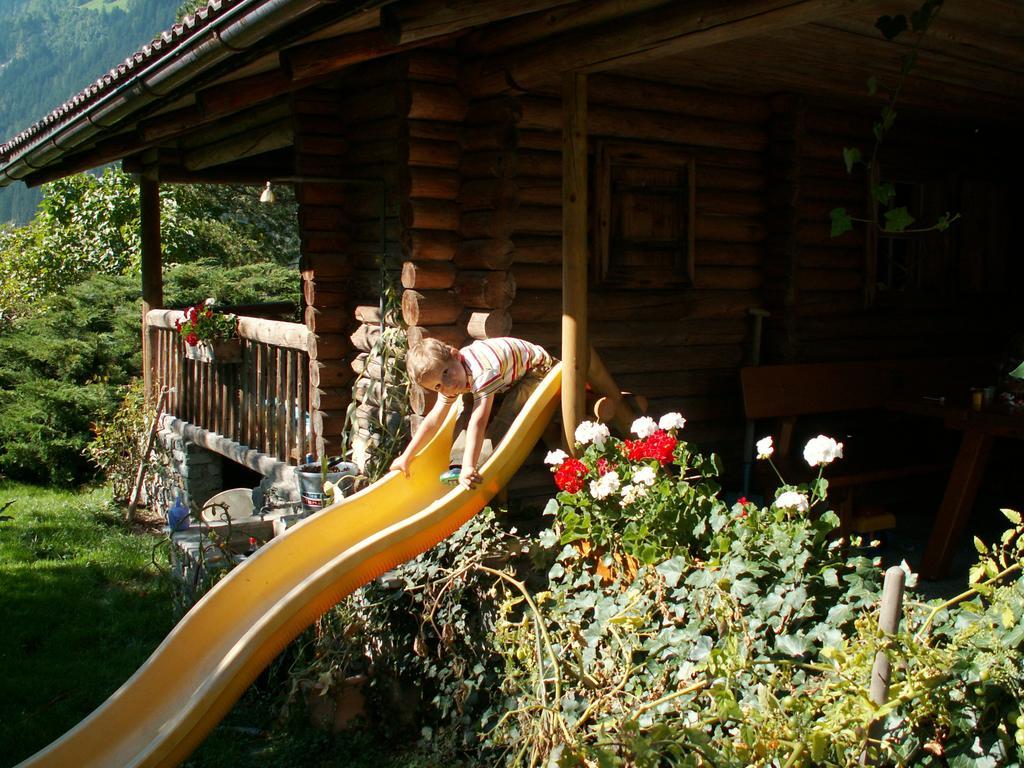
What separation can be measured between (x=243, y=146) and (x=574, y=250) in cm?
434

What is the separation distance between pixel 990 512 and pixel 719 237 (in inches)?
128

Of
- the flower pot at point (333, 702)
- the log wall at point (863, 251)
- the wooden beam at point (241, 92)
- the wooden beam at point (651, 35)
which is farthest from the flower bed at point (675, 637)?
the log wall at point (863, 251)

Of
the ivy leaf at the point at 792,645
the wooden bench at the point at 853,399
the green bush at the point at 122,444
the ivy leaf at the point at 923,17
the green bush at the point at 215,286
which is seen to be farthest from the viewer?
the green bush at the point at 215,286

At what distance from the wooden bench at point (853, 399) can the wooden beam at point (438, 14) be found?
10.7 ft

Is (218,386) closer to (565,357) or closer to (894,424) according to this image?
(565,357)

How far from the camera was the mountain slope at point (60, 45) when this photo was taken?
94250 mm

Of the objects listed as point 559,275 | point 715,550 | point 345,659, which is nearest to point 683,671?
point 715,550

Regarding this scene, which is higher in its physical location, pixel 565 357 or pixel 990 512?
pixel 565 357

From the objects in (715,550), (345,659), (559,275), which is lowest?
(345,659)

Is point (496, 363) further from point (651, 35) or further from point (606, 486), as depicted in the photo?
point (651, 35)

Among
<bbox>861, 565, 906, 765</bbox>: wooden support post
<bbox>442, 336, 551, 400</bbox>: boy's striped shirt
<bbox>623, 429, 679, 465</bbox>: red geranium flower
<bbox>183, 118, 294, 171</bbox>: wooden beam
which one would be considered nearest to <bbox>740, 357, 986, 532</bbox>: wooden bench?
<bbox>442, 336, 551, 400</bbox>: boy's striped shirt

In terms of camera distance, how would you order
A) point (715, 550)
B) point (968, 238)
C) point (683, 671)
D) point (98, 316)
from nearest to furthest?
point (683, 671) < point (715, 550) < point (968, 238) < point (98, 316)

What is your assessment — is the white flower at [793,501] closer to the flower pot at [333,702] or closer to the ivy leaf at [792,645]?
the ivy leaf at [792,645]

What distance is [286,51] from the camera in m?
5.59
